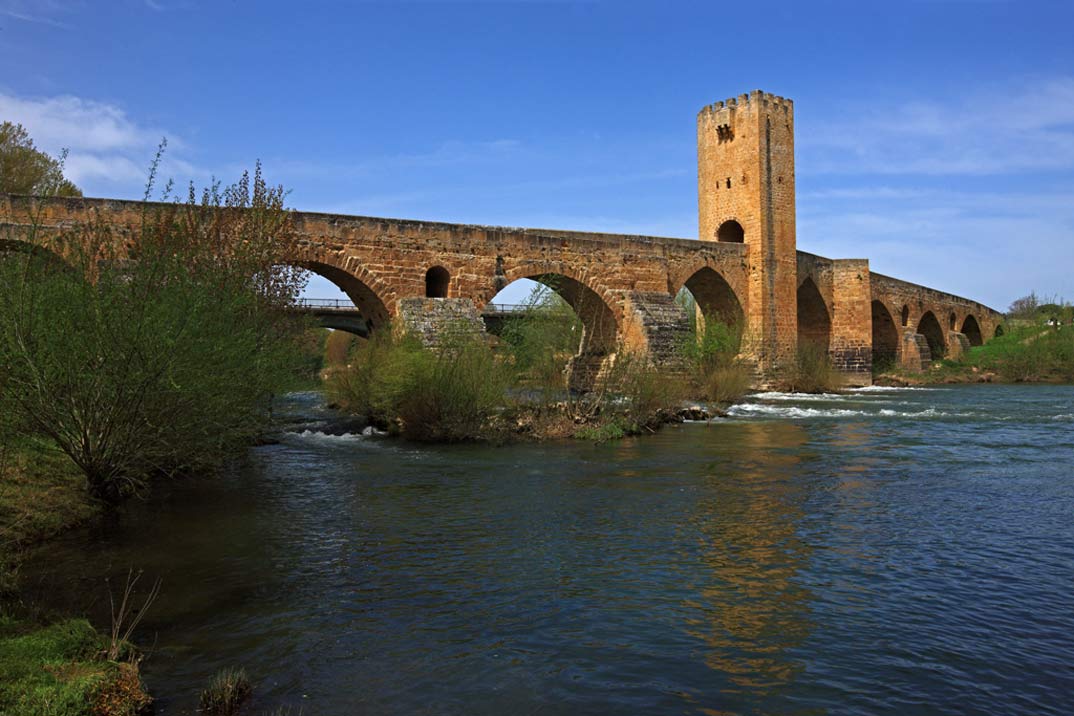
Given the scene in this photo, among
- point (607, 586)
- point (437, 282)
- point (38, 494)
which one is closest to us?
point (607, 586)

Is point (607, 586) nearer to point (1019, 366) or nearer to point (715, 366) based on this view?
point (715, 366)

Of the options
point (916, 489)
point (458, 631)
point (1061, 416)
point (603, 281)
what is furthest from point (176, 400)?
point (1061, 416)

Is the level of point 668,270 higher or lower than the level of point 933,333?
higher

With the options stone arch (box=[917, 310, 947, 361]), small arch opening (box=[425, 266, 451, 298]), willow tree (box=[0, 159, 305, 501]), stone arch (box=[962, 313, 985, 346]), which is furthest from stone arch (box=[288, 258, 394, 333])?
stone arch (box=[962, 313, 985, 346])

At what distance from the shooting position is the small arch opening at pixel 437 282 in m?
17.5

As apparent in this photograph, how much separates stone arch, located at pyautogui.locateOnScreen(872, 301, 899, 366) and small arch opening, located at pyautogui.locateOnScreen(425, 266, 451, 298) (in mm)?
22980

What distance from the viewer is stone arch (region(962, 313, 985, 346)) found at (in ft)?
151

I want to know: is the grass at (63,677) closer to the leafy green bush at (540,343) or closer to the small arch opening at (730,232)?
the leafy green bush at (540,343)

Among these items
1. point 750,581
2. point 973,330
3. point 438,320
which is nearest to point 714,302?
point 438,320

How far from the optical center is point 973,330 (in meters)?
47.0

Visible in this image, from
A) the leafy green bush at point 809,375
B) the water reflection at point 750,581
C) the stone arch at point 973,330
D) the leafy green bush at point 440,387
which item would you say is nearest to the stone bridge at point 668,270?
the leafy green bush at point 809,375

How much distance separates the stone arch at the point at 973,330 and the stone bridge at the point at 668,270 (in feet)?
36.8

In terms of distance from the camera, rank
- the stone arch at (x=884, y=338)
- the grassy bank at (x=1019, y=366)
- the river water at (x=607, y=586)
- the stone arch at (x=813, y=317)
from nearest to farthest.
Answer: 1. the river water at (x=607, y=586)
2. the stone arch at (x=813, y=317)
3. the grassy bank at (x=1019, y=366)
4. the stone arch at (x=884, y=338)

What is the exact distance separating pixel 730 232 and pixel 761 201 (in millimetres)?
2256
